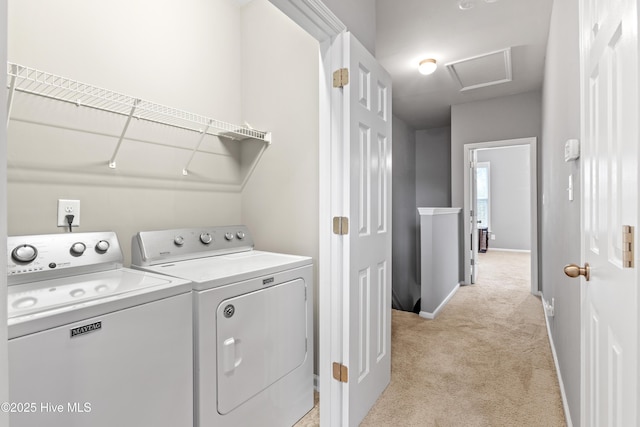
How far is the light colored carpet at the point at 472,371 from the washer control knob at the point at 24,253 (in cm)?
149

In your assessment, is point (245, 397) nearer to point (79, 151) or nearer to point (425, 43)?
point (79, 151)

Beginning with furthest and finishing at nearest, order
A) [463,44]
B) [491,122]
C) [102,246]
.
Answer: [491,122]
[463,44]
[102,246]

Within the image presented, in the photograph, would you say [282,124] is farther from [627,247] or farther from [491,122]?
[491,122]

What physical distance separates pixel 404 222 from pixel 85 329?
5060 millimetres

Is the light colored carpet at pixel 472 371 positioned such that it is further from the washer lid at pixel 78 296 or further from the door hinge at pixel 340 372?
the washer lid at pixel 78 296

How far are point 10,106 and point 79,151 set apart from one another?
327mm

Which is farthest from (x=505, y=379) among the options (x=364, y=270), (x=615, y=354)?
(x=615, y=354)

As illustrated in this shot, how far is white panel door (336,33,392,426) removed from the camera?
1.56 meters

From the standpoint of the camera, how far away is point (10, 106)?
1.38m

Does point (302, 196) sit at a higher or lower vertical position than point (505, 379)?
higher

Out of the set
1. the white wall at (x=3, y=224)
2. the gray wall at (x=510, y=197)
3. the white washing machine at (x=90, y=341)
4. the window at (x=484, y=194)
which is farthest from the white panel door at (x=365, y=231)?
the window at (x=484, y=194)

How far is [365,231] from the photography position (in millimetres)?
1717

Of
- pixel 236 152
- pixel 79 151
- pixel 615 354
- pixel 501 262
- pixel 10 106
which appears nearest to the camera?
pixel 615 354

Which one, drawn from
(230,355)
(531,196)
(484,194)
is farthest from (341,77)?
(484,194)
